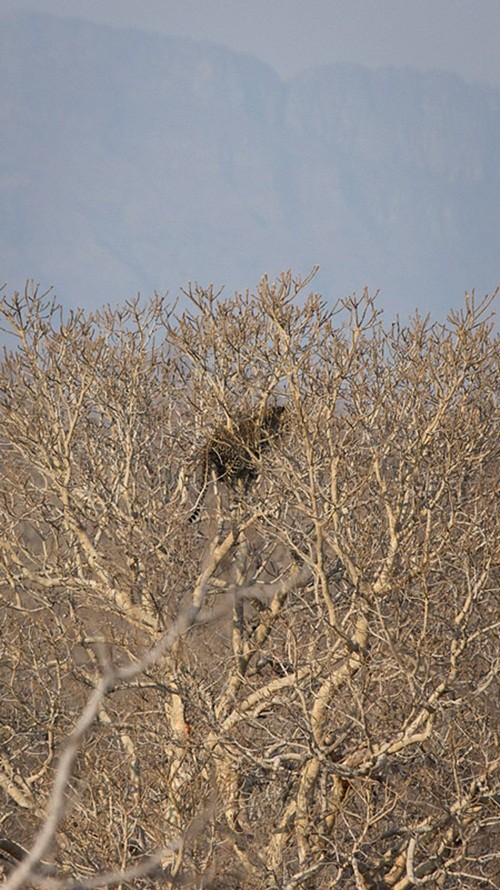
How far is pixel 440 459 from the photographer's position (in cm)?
1114

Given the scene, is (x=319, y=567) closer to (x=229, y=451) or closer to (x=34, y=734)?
(x=229, y=451)

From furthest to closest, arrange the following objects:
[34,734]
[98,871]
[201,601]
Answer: [201,601] < [34,734] < [98,871]

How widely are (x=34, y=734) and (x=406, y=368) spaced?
6245 millimetres

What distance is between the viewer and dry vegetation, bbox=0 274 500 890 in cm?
951

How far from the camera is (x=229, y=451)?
40.7ft

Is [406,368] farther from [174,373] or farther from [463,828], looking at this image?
[463,828]

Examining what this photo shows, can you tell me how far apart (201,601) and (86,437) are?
274cm

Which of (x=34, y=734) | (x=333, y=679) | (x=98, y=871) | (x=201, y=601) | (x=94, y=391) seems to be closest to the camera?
(x=98, y=871)

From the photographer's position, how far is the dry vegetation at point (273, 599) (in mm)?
9508

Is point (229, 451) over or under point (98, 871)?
over

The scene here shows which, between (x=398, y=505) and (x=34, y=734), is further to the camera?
(x=34, y=734)

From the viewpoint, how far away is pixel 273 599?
1305 centimetres

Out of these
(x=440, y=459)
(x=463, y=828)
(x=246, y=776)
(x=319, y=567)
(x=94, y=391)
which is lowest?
→ (x=463, y=828)

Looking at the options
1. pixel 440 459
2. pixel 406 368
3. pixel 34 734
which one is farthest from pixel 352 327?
pixel 34 734
